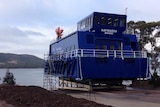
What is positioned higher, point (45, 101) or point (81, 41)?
point (81, 41)

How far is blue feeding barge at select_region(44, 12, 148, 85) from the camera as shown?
26.1 metres

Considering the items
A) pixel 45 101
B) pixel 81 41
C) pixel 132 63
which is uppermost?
pixel 81 41

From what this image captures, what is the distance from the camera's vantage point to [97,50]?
26750 mm

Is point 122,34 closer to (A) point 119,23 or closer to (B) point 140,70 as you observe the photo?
(A) point 119,23

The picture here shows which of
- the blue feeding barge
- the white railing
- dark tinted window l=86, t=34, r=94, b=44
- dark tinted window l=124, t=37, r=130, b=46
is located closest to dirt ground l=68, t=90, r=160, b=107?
the blue feeding barge

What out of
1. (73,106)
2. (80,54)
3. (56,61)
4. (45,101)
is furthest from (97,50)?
(73,106)

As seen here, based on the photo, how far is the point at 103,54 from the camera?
27344 mm

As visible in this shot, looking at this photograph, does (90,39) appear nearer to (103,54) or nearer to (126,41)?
(103,54)

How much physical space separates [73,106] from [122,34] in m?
17.5

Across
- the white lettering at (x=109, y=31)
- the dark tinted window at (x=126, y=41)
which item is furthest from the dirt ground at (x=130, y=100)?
the dark tinted window at (x=126, y=41)

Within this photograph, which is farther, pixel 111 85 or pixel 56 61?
pixel 56 61

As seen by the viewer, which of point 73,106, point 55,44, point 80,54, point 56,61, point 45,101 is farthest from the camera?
point 55,44

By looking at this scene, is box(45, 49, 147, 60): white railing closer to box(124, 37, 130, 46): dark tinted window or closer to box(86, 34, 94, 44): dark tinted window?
box(86, 34, 94, 44): dark tinted window

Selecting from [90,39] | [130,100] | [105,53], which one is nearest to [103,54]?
[105,53]
